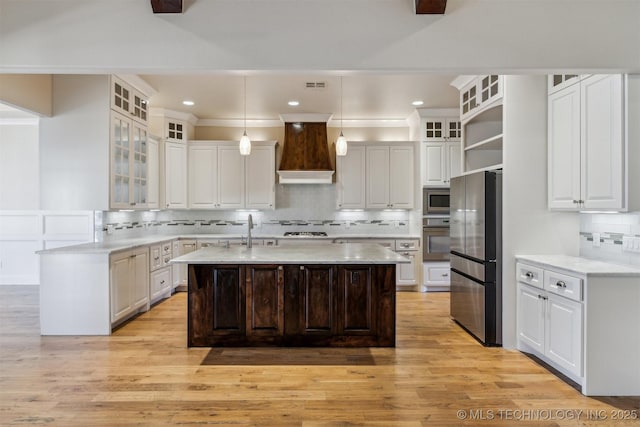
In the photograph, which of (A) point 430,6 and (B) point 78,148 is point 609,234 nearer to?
(A) point 430,6

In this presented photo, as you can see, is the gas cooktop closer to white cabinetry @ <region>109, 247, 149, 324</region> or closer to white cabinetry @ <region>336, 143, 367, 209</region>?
white cabinetry @ <region>336, 143, 367, 209</region>

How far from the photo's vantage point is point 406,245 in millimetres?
6555

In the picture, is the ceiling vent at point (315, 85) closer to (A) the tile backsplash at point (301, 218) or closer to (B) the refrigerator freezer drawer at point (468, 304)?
(A) the tile backsplash at point (301, 218)

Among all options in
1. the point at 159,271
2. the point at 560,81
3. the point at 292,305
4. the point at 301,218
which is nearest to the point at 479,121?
the point at 560,81

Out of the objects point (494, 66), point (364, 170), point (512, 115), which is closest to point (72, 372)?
point (494, 66)

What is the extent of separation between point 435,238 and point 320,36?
451 centimetres

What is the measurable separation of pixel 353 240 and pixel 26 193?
230 inches

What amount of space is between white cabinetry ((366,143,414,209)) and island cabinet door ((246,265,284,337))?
3.39 meters

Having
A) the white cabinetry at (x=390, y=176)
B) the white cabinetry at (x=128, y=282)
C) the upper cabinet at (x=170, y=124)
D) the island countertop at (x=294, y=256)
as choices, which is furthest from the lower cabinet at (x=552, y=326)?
the upper cabinet at (x=170, y=124)

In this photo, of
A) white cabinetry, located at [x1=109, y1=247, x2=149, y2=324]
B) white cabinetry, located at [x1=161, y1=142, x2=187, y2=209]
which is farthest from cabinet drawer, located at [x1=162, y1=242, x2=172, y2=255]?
white cabinetry, located at [x1=161, y1=142, x2=187, y2=209]

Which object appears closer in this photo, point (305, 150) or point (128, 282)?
point (128, 282)

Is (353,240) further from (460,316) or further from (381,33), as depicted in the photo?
(381,33)

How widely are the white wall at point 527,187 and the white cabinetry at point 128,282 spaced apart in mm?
4144

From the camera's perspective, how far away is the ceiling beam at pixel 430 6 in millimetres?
2640
